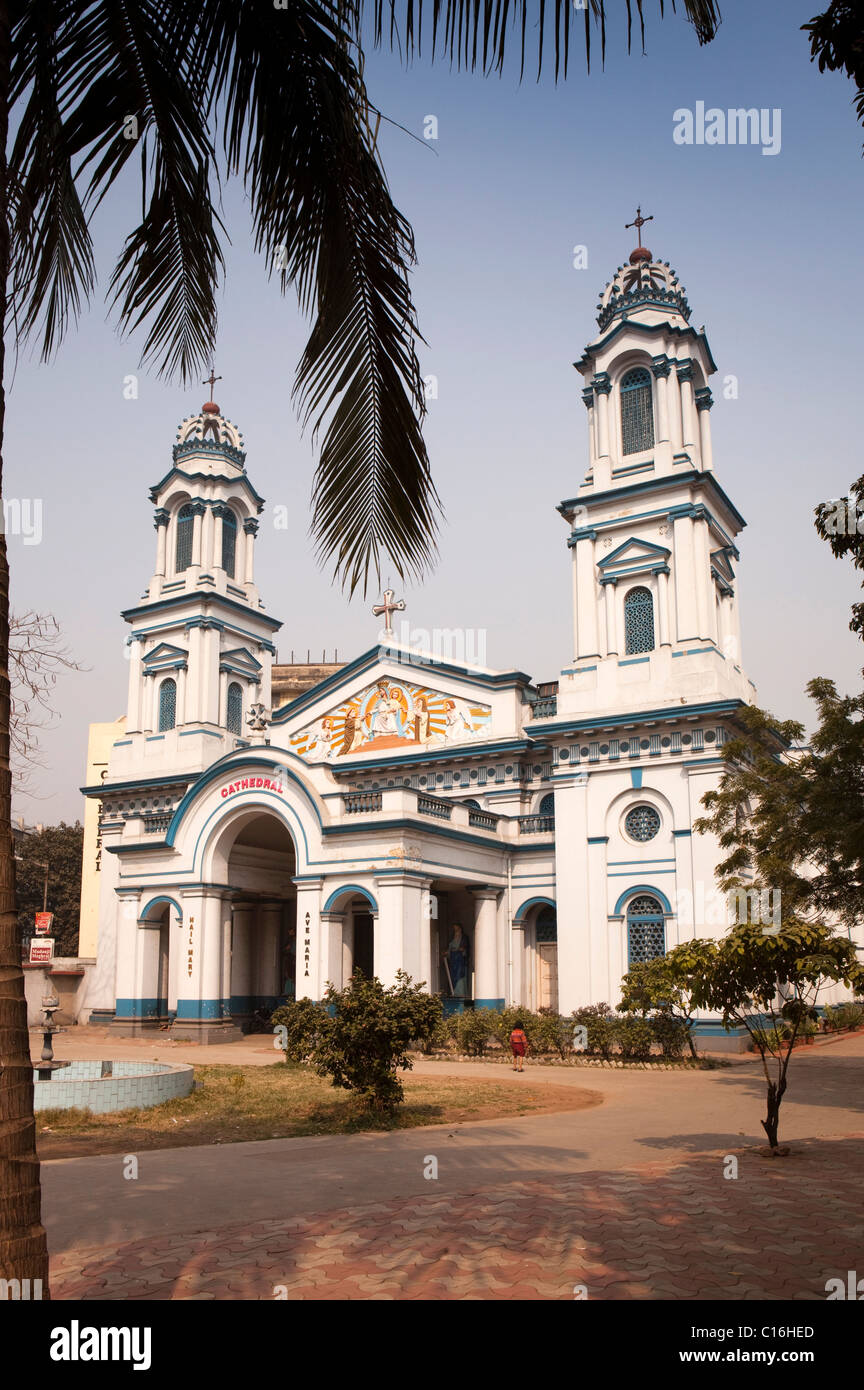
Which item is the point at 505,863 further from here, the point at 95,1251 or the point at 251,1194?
the point at 95,1251

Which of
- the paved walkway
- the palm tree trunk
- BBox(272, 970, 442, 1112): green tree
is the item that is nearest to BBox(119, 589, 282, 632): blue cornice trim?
BBox(272, 970, 442, 1112): green tree

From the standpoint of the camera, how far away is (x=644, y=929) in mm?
23891

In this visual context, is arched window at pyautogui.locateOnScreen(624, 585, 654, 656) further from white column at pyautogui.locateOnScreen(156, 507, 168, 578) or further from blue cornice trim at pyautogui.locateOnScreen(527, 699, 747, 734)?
white column at pyautogui.locateOnScreen(156, 507, 168, 578)

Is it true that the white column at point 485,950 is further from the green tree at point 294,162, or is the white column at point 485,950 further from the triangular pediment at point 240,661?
the green tree at point 294,162

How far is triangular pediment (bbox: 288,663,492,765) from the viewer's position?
95.8 ft

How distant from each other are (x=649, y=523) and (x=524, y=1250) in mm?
21395

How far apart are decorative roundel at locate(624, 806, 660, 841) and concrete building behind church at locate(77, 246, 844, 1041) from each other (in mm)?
50

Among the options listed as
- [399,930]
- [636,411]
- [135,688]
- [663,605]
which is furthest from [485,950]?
[135,688]

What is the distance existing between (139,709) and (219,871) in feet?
28.9

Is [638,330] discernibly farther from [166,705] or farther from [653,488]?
[166,705]

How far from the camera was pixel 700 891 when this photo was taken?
75.3 feet

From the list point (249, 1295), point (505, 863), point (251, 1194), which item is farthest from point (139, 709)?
point (249, 1295)

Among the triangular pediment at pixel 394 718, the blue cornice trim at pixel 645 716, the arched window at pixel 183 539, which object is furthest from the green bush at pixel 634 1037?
the arched window at pixel 183 539

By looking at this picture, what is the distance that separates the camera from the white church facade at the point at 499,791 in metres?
24.0
